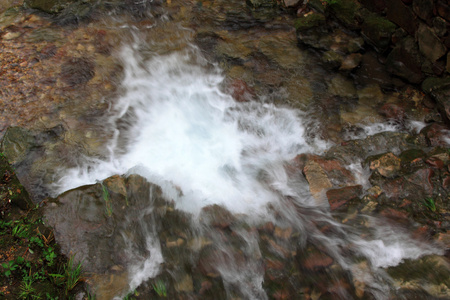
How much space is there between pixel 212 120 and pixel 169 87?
3.14 ft

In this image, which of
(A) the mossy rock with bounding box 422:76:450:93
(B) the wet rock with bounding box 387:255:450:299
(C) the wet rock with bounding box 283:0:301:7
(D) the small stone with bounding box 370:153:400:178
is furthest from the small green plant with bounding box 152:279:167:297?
(C) the wet rock with bounding box 283:0:301:7

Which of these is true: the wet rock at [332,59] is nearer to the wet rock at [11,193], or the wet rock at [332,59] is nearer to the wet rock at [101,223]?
the wet rock at [101,223]

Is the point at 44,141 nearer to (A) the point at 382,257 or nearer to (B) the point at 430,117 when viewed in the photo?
(A) the point at 382,257

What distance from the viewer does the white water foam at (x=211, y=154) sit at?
11.6 ft

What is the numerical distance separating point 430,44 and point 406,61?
1.46 ft

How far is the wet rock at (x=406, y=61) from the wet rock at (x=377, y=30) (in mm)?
205

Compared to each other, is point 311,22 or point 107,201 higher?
point 311,22

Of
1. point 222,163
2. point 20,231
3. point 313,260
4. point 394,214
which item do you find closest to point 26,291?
point 20,231

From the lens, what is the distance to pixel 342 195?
3.81 m

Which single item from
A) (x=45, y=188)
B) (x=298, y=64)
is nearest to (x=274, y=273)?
(x=45, y=188)

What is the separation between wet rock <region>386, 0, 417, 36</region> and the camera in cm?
425

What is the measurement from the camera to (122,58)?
17.4 ft

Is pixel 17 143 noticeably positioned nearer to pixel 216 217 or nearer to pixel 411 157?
pixel 216 217

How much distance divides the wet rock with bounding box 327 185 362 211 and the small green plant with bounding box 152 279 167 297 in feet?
6.98
